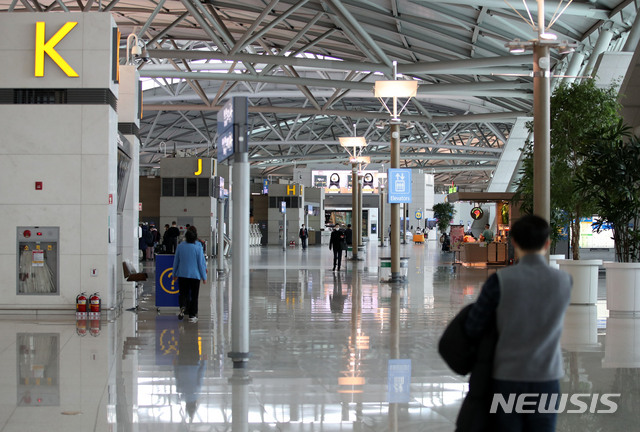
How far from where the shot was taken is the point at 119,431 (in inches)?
230

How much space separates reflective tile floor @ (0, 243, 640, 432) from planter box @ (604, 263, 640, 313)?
0.37 meters

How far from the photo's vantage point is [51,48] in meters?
13.1

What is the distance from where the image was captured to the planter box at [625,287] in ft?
44.1

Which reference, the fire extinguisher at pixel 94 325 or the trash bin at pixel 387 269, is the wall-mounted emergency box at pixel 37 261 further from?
the trash bin at pixel 387 269

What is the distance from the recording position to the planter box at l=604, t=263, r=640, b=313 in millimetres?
13430

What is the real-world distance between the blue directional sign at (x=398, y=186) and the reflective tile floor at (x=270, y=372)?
246 inches

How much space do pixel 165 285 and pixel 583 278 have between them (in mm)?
7830

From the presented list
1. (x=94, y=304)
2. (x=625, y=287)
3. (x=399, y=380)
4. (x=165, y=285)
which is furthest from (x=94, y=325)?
(x=625, y=287)

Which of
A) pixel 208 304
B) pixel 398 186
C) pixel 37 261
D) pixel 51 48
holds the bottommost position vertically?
pixel 208 304

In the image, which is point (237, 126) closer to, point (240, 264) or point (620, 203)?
point (240, 264)

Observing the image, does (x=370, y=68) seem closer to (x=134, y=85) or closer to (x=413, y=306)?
(x=134, y=85)

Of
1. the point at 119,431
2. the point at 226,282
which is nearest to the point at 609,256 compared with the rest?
the point at 226,282

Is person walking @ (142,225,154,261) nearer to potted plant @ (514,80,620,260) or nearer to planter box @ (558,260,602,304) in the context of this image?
potted plant @ (514,80,620,260)

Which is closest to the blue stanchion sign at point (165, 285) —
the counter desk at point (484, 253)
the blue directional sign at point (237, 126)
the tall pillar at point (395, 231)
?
the blue directional sign at point (237, 126)
